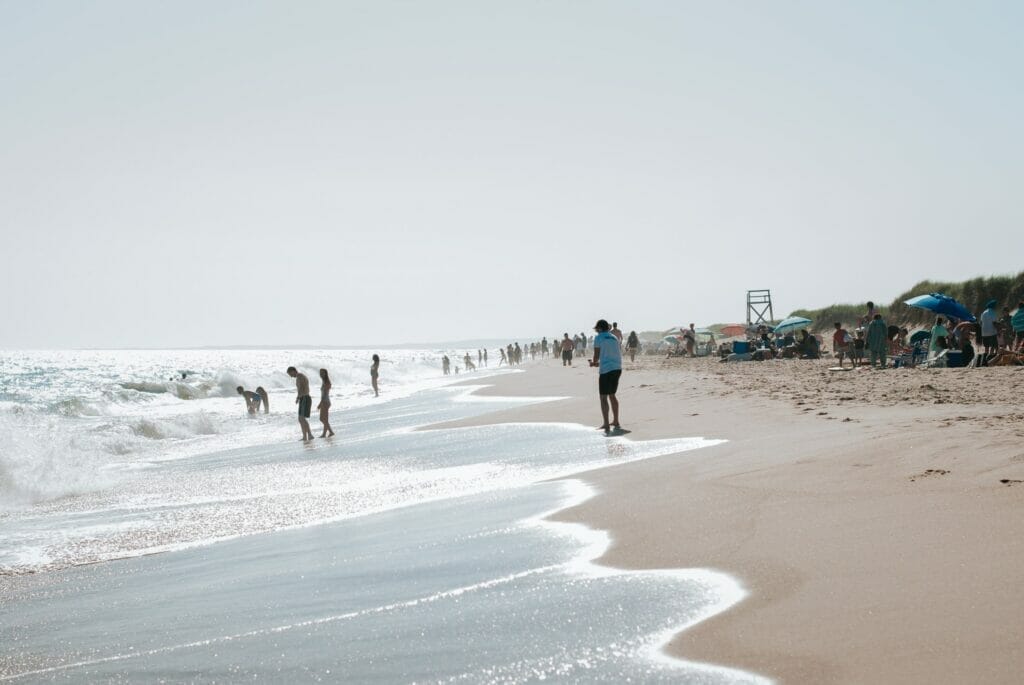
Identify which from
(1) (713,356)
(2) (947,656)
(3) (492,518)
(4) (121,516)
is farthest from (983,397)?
(1) (713,356)

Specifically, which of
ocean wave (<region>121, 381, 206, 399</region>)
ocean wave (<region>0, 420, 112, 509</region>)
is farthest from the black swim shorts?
ocean wave (<region>121, 381, 206, 399</region>)

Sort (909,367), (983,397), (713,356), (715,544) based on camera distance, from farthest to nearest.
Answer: (713,356) < (909,367) < (983,397) < (715,544)

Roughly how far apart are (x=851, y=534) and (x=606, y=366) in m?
8.03

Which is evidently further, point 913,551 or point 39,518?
point 39,518

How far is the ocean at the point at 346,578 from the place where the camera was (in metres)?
3.41

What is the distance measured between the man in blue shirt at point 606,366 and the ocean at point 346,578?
72 cm

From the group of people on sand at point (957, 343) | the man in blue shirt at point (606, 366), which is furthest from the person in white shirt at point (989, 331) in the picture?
the man in blue shirt at point (606, 366)

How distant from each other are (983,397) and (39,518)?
11.6m

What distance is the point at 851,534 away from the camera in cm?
459

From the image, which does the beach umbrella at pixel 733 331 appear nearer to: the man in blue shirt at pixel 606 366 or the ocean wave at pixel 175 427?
the ocean wave at pixel 175 427

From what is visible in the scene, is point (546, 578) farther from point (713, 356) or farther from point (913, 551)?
point (713, 356)

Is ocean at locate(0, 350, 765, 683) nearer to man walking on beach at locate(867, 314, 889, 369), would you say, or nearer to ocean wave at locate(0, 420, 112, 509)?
ocean wave at locate(0, 420, 112, 509)

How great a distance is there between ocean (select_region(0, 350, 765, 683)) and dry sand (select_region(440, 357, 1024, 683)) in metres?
0.26

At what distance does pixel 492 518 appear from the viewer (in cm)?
636
